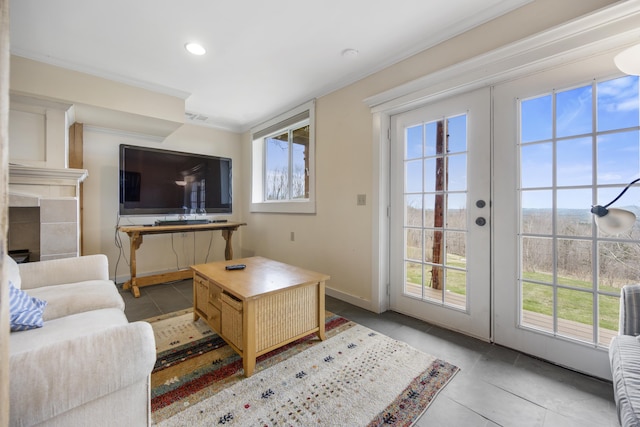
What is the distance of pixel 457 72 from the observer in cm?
190

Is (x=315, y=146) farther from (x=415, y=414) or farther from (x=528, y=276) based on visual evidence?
(x=415, y=414)

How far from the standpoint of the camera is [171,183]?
3344mm

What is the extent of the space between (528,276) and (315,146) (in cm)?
228

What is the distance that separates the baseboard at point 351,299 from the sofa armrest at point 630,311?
1.53m

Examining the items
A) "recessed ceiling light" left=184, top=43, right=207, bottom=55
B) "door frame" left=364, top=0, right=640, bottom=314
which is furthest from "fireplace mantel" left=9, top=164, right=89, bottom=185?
"door frame" left=364, top=0, right=640, bottom=314

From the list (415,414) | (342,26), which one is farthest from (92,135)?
(415,414)

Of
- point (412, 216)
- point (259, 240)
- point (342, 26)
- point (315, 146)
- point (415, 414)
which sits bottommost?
point (415, 414)

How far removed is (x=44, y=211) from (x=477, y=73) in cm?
365

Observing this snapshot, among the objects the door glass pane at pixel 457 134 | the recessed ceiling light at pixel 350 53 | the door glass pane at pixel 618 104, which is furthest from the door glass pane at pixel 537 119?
the recessed ceiling light at pixel 350 53

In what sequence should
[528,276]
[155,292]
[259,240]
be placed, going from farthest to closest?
[259,240]
[155,292]
[528,276]

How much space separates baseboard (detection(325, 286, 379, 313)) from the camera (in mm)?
2486

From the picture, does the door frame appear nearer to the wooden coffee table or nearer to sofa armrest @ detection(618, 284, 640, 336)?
the wooden coffee table

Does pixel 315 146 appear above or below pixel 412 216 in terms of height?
above

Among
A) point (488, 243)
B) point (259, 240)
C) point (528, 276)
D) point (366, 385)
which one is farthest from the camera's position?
point (259, 240)
